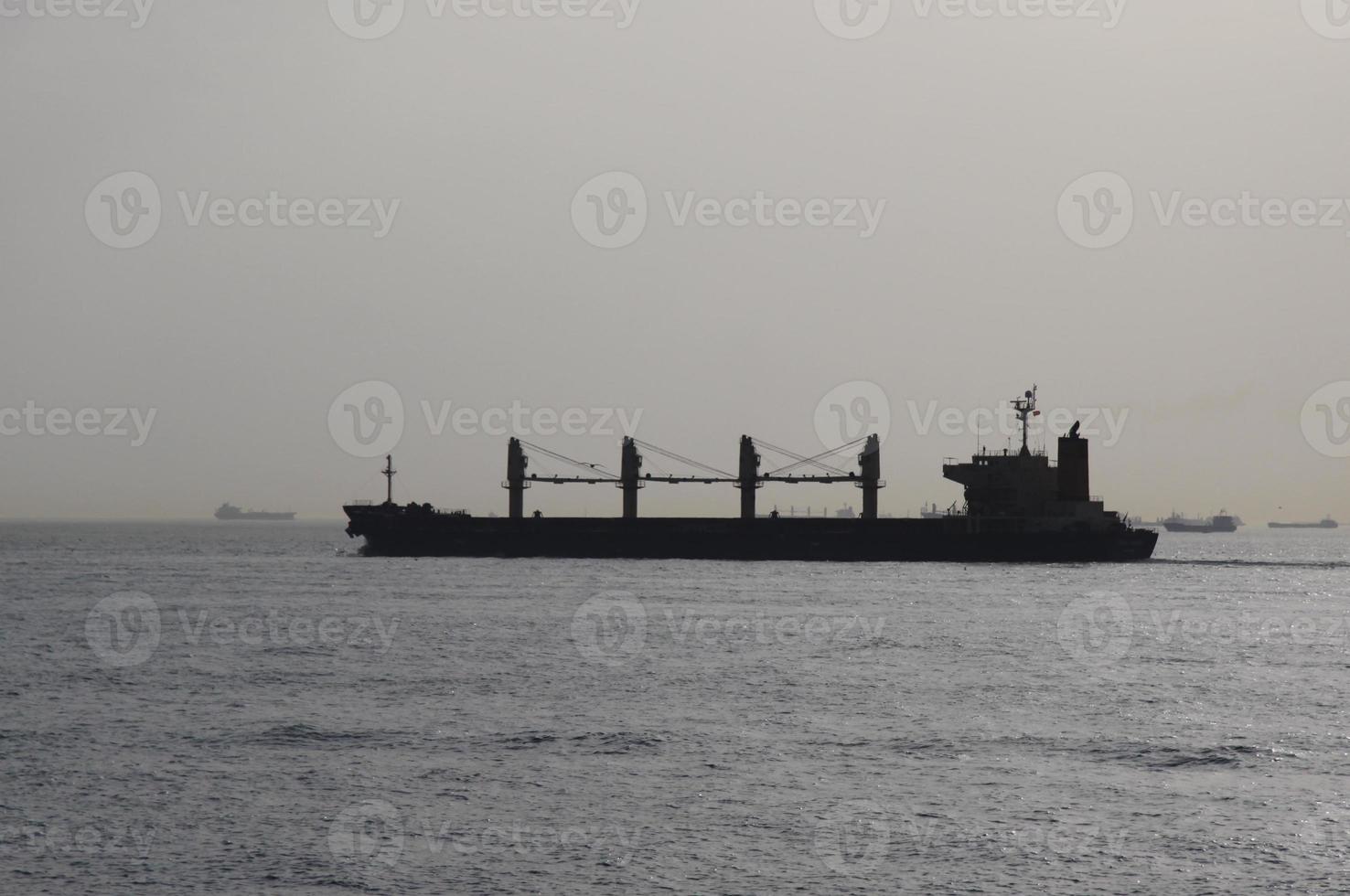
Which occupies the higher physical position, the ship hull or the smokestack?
the smokestack

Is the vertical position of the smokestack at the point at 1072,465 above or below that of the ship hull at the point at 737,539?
above

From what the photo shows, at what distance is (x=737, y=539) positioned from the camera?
92.2 metres

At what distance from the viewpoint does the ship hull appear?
3388 inches

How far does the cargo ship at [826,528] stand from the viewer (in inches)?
3366

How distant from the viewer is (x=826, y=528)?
90312mm

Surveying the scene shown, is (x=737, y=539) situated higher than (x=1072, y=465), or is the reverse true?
(x=1072, y=465)

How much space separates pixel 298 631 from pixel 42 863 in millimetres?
29521

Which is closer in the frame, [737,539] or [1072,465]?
[1072,465]

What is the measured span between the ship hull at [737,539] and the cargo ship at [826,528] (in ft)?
0.27

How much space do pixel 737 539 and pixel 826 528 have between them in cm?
618

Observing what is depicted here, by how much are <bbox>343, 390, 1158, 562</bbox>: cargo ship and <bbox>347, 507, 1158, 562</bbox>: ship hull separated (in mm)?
82

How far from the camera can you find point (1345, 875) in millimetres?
17750

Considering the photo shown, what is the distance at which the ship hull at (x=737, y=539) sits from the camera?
86.1 m

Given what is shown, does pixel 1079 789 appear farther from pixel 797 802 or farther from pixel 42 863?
pixel 42 863
